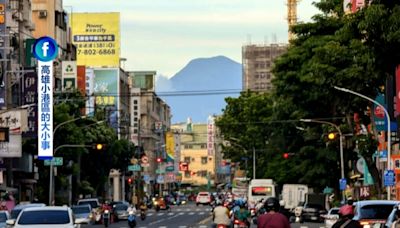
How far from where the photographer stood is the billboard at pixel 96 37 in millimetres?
160125

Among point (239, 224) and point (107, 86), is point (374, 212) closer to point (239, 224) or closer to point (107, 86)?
point (239, 224)

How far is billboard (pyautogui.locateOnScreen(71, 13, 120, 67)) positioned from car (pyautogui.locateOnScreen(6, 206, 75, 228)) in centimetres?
12559

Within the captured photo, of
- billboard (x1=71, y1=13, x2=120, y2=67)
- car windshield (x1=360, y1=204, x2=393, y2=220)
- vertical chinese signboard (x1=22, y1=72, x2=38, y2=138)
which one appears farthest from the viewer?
billboard (x1=71, y1=13, x2=120, y2=67)

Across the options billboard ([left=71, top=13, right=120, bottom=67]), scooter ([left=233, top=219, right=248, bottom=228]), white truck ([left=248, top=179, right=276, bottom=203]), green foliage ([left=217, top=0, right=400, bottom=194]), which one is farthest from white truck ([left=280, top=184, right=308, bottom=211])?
billboard ([left=71, top=13, right=120, bottom=67])

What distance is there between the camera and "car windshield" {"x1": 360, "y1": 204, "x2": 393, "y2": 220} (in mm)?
34438

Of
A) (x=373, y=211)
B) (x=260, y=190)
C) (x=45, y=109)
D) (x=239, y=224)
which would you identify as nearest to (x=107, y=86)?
(x=260, y=190)

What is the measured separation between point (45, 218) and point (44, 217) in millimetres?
76

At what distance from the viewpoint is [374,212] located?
34594mm

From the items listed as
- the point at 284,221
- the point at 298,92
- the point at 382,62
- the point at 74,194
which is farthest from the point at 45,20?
the point at 284,221

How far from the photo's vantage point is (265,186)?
93.8 meters

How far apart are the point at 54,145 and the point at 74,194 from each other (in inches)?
619

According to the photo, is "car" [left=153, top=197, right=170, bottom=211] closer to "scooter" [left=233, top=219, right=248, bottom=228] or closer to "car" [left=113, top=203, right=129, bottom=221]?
"car" [left=113, top=203, right=129, bottom=221]

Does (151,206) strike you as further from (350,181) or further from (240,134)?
(350,181)

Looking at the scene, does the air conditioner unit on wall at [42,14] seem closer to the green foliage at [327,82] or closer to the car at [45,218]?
the green foliage at [327,82]
